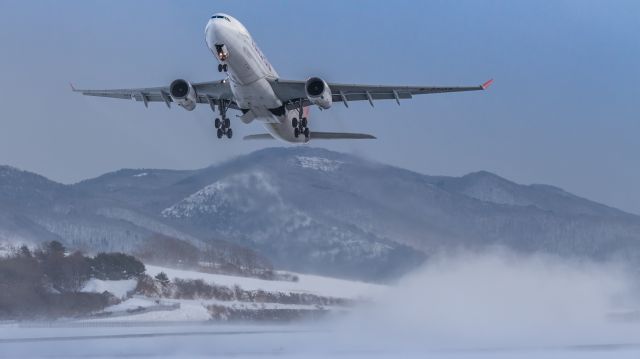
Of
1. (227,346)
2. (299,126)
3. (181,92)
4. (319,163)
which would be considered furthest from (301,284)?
(319,163)

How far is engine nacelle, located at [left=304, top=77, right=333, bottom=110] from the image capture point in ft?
192

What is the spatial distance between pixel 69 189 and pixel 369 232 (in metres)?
50.3

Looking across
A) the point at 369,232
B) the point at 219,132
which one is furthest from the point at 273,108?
the point at 369,232

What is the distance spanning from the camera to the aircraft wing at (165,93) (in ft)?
200

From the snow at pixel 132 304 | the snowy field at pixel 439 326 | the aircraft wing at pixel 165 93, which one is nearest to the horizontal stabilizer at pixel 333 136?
the aircraft wing at pixel 165 93

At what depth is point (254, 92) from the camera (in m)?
A: 57.3

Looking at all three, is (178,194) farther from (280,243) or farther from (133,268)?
(133,268)

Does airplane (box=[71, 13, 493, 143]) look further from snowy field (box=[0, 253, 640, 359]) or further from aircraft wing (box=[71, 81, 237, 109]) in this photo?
snowy field (box=[0, 253, 640, 359])

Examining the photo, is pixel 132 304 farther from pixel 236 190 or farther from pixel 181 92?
pixel 236 190

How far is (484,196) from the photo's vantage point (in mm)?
137000

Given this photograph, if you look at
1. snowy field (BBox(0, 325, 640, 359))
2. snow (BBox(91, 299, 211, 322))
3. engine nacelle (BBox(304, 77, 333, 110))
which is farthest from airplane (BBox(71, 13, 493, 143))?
snow (BBox(91, 299, 211, 322))

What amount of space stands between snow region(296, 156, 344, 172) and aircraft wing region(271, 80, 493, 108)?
50839 mm

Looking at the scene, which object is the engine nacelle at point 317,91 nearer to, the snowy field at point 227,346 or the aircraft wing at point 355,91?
the aircraft wing at point 355,91

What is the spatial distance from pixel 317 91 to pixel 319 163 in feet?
210
